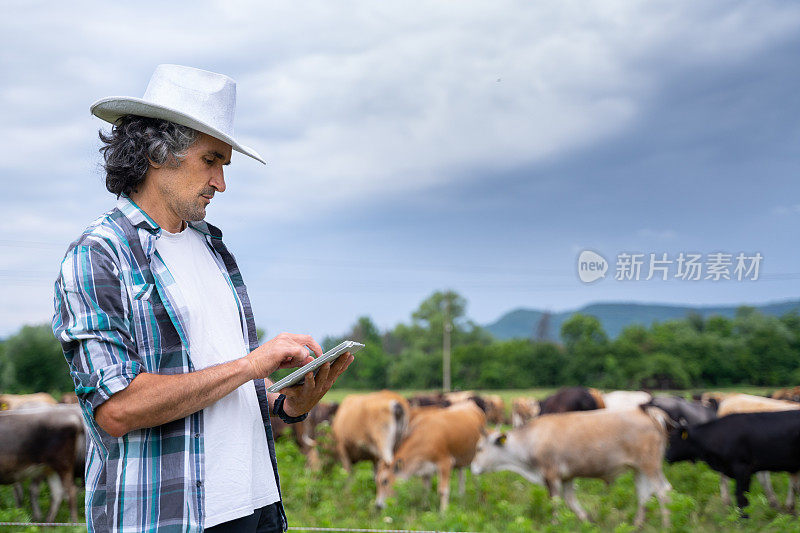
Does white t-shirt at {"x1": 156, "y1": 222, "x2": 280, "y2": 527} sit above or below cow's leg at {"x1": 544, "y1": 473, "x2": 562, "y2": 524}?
above

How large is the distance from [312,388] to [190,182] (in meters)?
0.67

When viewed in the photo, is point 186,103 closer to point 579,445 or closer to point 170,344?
point 170,344

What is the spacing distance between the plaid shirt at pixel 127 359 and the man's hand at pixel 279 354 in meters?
0.22

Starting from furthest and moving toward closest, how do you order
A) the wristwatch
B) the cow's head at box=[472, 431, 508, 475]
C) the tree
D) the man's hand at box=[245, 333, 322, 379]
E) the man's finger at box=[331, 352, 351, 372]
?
1. the tree
2. the cow's head at box=[472, 431, 508, 475]
3. the wristwatch
4. the man's finger at box=[331, 352, 351, 372]
5. the man's hand at box=[245, 333, 322, 379]

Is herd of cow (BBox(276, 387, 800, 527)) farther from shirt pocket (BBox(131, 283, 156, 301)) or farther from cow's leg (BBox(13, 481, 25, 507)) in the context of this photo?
shirt pocket (BBox(131, 283, 156, 301))

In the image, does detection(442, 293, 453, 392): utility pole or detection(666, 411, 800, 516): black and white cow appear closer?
Answer: detection(666, 411, 800, 516): black and white cow

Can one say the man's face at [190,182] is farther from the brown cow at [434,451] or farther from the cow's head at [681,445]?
the cow's head at [681,445]

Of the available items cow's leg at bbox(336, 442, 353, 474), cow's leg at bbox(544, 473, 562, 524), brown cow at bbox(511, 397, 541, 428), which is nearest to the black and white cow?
cow's leg at bbox(544, 473, 562, 524)

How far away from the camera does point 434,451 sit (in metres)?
7.93

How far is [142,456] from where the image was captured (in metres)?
1.56

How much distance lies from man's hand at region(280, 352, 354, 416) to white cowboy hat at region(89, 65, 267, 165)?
67 centimetres

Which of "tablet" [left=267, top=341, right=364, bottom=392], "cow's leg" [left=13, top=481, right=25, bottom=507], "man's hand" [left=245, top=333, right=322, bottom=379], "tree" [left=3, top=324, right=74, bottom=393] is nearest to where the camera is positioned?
"man's hand" [left=245, top=333, right=322, bottom=379]

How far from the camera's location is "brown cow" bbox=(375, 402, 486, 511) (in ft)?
25.3

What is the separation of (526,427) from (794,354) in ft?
43.8
